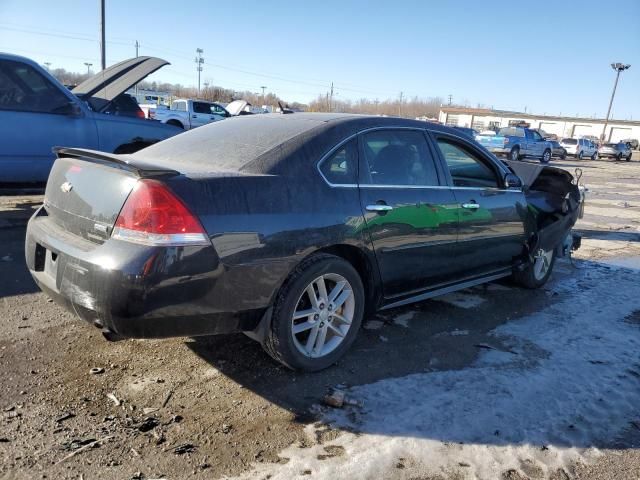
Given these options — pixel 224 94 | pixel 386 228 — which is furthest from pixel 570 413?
pixel 224 94

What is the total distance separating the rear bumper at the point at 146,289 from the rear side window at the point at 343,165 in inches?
38.9

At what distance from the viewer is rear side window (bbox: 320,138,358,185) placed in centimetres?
339

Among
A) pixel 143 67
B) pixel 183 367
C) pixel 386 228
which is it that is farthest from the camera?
pixel 143 67

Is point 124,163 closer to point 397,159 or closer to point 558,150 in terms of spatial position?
point 397,159

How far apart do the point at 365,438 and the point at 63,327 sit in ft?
7.90

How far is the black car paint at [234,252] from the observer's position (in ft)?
8.79

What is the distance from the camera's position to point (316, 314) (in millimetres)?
3355

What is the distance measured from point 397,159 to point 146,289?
211 centimetres

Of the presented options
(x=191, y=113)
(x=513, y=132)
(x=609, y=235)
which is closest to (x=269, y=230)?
(x=609, y=235)

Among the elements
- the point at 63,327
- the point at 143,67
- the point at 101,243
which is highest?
the point at 143,67

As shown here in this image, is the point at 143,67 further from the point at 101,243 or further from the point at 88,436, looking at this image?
the point at 88,436

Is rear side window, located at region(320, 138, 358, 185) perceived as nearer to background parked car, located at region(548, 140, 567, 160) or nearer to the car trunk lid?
the car trunk lid

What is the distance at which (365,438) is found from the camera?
2.76m

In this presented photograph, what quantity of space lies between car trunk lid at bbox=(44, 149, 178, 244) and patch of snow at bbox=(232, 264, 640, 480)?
5.05 ft
